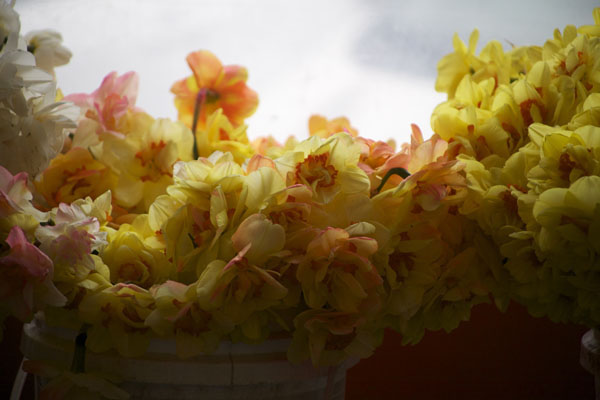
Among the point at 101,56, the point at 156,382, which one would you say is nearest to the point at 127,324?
the point at 156,382

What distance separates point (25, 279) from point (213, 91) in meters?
Result: 0.33

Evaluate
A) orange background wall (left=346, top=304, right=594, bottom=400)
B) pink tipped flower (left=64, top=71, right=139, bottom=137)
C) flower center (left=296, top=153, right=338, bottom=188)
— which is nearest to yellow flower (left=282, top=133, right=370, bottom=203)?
flower center (left=296, top=153, right=338, bottom=188)

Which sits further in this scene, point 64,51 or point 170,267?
point 64,51

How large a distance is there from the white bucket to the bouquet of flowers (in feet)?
0.04

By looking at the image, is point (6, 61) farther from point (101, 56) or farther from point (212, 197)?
point (101, 56)

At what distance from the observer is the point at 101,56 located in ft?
3.12

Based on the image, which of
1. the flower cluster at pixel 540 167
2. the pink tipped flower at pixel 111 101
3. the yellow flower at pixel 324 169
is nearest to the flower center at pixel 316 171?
the yellow flower at pixel 324 169

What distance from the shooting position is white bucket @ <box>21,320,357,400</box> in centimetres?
38

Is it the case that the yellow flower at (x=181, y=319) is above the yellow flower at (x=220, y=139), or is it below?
below

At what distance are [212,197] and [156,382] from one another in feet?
0.42

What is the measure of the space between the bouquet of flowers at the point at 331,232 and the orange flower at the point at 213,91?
177mm

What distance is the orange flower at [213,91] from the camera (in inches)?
24.5

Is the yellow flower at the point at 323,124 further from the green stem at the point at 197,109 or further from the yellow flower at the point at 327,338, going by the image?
the yellow flower at the point at 327,338

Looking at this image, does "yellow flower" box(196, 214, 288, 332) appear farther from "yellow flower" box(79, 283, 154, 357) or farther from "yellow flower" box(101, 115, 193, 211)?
"yellow flower" box(101, 115, 193, 211)
